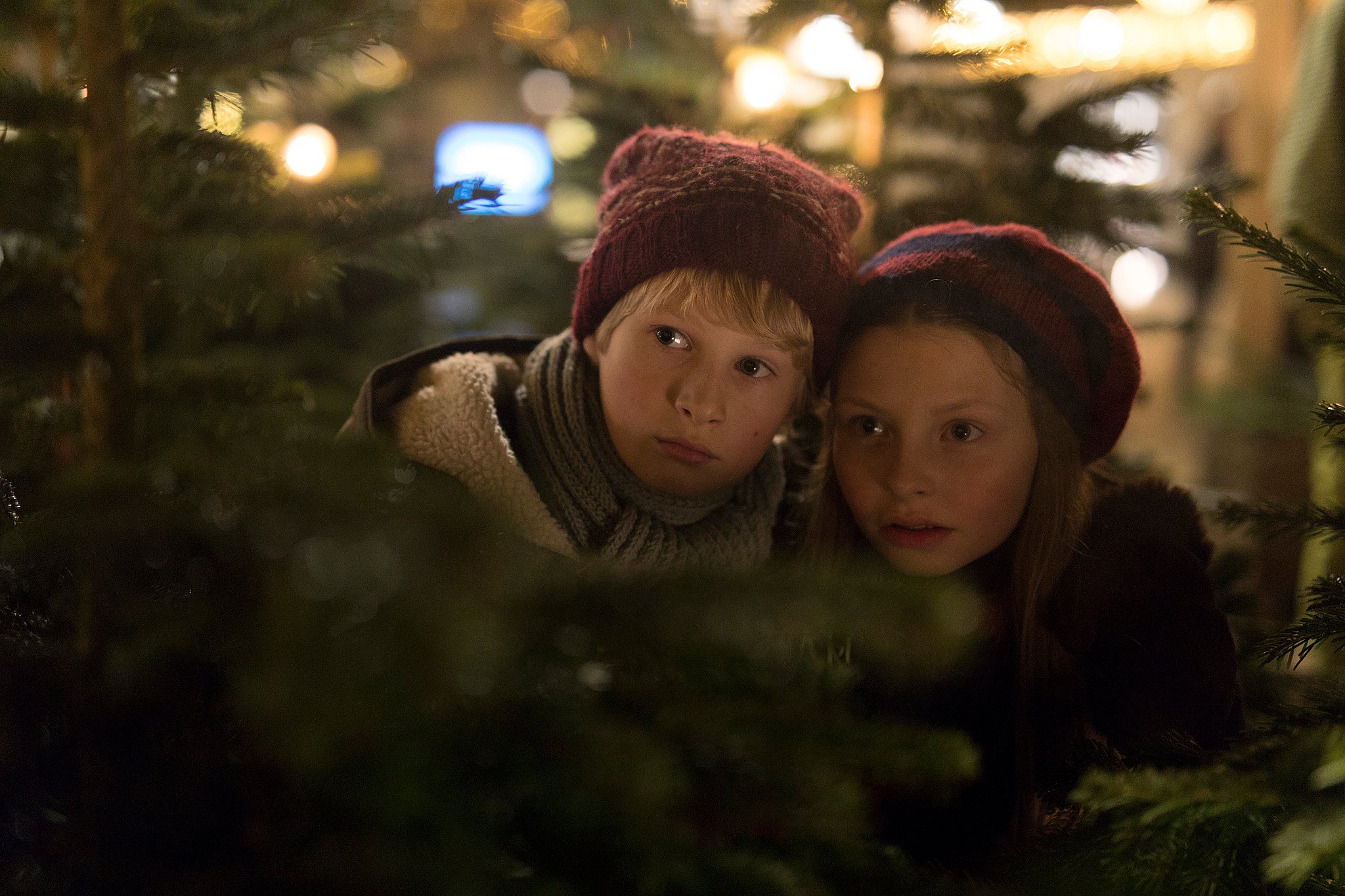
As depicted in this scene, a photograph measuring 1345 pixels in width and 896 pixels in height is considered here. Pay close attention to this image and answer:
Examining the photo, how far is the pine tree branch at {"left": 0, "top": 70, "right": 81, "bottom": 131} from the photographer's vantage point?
24.2 inches

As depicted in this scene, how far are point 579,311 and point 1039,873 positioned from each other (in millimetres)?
728

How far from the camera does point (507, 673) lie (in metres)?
0.42

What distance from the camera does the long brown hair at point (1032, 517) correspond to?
870mm

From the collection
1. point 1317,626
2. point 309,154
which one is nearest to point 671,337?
point 1317,626

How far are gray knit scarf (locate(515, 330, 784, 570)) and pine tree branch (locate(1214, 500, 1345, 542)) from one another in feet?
1.63

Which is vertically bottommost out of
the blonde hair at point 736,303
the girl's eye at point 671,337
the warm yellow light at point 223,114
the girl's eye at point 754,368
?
the girl's eye at point 754,368

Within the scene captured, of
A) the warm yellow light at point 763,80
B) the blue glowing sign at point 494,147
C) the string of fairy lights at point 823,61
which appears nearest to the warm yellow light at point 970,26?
the string of fairy lights at point 823,61

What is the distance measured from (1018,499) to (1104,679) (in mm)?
191

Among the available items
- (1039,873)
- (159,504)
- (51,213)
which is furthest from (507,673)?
(51,213)

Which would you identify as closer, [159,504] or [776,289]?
[159,504]

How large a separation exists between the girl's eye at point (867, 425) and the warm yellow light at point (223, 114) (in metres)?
0.67

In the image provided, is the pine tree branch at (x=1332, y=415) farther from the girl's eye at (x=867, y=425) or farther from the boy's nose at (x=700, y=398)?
the boy's nose at (x=700, y=398)

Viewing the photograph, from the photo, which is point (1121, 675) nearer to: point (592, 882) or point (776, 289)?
point (776, 289)

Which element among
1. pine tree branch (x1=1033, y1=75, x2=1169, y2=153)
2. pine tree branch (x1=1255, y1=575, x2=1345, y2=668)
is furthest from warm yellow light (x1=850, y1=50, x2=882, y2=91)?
pine tree branch (x1=1255, y1=575, x2=1345, y2=668)
